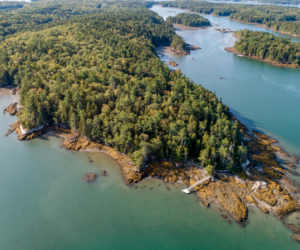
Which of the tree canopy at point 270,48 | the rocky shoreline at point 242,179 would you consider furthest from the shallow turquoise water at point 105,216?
the tree canopy at point 270,48

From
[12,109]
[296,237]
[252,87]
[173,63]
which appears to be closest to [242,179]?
[296,237]

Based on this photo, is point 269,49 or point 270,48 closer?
point 270,48

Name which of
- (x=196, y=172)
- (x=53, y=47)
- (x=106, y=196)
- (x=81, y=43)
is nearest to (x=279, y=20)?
(x=81, y=43)

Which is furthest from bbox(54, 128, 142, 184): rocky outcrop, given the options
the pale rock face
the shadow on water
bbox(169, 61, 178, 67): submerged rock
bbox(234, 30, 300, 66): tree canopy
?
bbox(234, 30, 300, 66): tree canopy

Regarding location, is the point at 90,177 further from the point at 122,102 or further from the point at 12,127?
the point at 12,127

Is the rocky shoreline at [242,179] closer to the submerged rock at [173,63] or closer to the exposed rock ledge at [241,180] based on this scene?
the exposed rock ledge at [241,180]

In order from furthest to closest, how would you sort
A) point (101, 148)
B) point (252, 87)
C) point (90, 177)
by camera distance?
point (252, 87)
point (101, 148)
point (90, 177)

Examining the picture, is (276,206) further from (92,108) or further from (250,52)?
(250,52)
